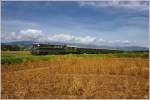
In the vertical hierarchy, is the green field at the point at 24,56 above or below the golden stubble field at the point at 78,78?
above

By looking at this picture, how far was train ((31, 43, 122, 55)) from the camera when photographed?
2.25 meters

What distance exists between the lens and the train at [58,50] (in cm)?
225

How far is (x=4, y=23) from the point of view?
2.23 metres

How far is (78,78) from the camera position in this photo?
225cm

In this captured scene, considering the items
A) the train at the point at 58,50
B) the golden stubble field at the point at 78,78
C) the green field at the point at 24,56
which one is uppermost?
the train at the point at 58,50

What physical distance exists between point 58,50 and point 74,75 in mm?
201

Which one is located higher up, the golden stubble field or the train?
the train

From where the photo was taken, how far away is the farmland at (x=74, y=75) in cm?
220

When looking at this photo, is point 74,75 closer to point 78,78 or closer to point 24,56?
point 78,78

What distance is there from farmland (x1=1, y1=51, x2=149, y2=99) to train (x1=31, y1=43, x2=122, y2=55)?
0.03m

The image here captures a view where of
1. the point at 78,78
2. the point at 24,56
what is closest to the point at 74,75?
the point at 78,78

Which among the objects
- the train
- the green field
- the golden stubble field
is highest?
the train

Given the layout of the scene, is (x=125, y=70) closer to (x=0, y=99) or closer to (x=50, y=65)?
(x=50, y=65)

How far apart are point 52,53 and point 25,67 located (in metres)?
0.20
